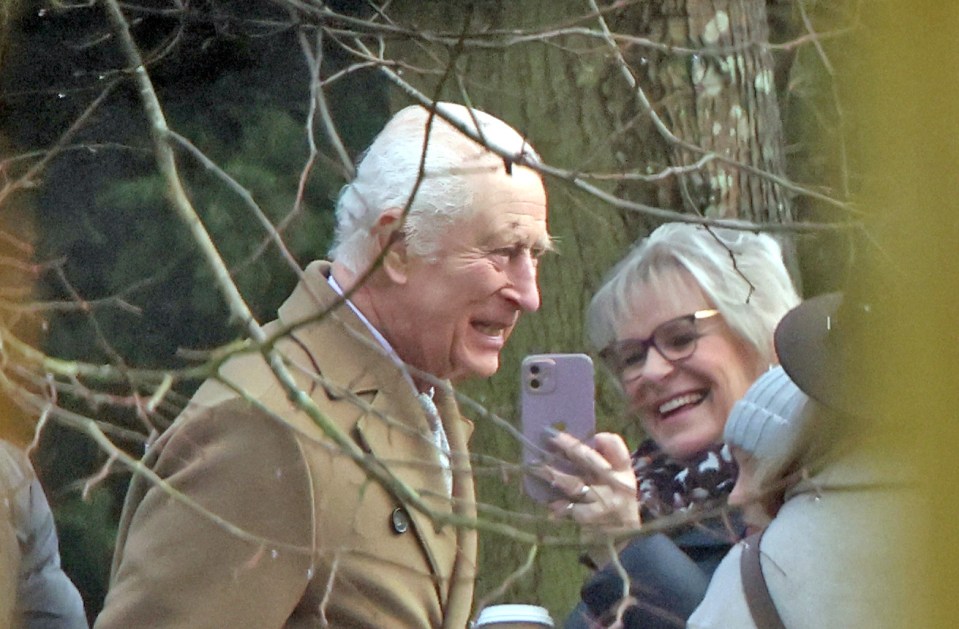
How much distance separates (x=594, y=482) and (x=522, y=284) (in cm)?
50

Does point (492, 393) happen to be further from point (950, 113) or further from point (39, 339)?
point (950, 113)

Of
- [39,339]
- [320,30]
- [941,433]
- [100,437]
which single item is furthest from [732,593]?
[39,339]

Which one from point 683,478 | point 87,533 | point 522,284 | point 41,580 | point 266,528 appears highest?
point 522,284

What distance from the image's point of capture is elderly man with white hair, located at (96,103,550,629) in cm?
240

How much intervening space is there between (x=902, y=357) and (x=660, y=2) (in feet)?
10.8

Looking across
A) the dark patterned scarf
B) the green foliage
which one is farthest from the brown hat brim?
the green foliage

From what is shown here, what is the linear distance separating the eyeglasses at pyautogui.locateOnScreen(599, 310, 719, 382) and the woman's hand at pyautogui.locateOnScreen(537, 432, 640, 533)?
1.58ft

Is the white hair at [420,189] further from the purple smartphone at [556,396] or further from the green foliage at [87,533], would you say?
the green foliage at [87,533]

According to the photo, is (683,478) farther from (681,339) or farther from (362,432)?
(362,432)

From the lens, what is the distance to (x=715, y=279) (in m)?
3.13

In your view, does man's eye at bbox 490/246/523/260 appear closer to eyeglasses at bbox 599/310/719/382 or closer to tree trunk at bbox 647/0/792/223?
eyeglasses at bbox 599/310/719/382

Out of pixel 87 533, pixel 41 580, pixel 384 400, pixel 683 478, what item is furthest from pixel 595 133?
pixel 87 533

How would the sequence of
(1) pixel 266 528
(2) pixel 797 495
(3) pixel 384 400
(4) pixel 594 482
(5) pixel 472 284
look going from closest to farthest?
1. (2) pixel 797 495
2. (1) pixel 266 528
3. (4) pixel 594 482
4. (3) pixel 384 400
5. (5) pixel 472 284

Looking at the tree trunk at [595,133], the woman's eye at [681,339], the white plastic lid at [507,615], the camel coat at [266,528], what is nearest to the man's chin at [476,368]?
the camel coat at [266,528]
